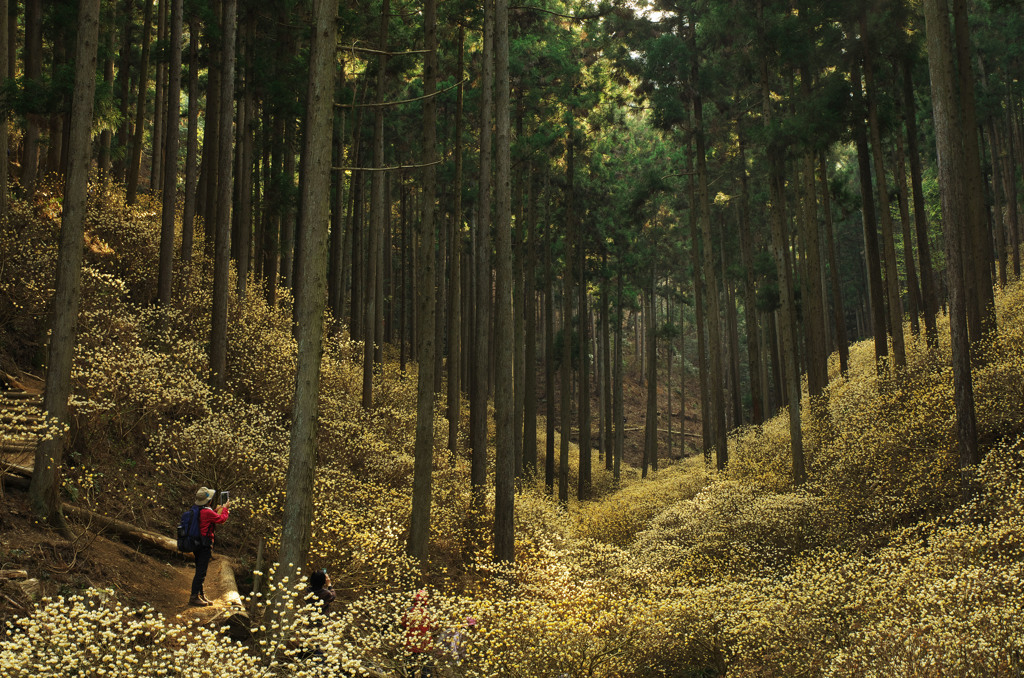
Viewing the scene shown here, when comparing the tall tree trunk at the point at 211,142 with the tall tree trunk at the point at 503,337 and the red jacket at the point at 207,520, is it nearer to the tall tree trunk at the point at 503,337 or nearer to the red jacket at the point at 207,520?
the tall tree trunk at the point at 503,337

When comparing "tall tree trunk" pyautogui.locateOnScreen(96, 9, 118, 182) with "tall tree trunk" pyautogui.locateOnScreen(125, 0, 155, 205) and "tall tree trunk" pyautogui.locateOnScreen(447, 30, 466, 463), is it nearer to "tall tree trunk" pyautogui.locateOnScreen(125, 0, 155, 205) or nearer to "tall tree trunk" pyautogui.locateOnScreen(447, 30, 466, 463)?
"tall tree trunk" pyautogui.locateOnScreen(125, 0, 155, 205)

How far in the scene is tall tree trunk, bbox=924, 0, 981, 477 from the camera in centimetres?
1049

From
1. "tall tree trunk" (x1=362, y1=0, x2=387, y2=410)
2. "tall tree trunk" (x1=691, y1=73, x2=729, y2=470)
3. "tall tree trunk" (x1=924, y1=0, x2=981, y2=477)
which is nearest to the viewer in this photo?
"tall tree trunk" (x1=924, y1=0, x2=981, y2=477)

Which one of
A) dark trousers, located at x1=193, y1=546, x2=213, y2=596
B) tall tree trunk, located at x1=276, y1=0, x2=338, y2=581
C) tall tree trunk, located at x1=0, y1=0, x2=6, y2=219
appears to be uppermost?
tall tree trunk, located at x1=0, y1=0, x2=6, y2=219

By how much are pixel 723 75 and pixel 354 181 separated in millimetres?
13607

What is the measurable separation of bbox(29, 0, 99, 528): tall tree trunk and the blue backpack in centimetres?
136

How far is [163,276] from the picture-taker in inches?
583

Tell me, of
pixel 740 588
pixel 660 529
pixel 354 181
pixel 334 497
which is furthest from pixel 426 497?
pixel 354 181

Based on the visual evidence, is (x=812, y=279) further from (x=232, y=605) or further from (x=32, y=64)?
(x=32, y=64)

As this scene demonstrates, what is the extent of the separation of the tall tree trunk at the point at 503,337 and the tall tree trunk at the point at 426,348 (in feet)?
4.20

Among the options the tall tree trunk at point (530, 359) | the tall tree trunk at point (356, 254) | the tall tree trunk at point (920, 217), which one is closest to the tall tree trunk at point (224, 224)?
the tall tree trunk at point (356, 254)

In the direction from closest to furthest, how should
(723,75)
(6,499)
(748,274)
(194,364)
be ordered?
(6,499) → (194,364) → (723,75) → (748,274)

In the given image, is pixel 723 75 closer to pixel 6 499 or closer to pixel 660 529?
pixel 660 529

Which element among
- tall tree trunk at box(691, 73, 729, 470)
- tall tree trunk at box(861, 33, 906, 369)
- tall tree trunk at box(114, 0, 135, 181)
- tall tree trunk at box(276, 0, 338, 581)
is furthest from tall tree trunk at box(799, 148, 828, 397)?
tall tree trunk at box(114, 0, 135, 181)
